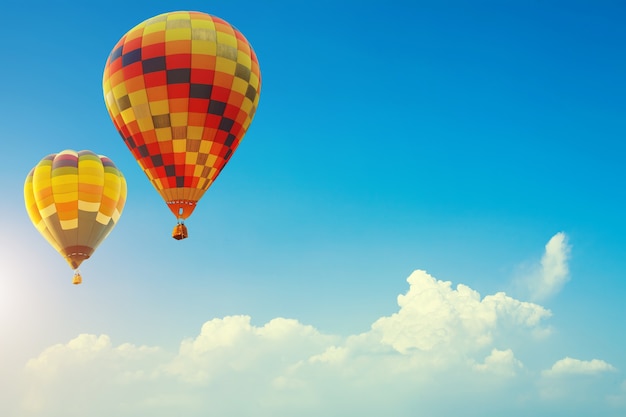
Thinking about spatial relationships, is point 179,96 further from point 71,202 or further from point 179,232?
point 71,202

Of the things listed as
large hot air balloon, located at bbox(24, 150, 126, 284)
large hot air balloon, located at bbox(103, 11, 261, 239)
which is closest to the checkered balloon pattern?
large hot air balloon, located at bbox(24, 150, 126, 284)

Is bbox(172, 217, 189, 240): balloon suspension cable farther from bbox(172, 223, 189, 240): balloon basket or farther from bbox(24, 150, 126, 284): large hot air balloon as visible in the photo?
bbox(24, 150, 126, 284): large hot air balloon

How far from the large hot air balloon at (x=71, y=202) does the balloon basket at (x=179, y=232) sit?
11.3m

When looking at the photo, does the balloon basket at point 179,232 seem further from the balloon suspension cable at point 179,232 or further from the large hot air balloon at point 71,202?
the large hot air balloon at point 71,202

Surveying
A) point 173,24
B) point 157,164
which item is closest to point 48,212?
point 157,164

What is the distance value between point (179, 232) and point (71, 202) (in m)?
11.7

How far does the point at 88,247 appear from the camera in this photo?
42.3 metres

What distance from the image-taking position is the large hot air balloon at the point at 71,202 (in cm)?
4159

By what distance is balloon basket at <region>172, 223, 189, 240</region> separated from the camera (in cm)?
3241

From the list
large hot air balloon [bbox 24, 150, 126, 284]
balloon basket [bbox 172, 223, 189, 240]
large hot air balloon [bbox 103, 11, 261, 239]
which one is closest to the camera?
balloon basket [bbox 172, 223, 189, 240]

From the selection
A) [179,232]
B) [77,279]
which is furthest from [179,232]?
[77,279]

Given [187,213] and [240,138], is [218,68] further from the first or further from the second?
[187,213]

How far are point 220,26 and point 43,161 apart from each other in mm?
15102

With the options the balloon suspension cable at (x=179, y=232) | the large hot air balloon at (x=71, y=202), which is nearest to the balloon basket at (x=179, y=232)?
the balloon suspension cable at (x=179, y=232)
